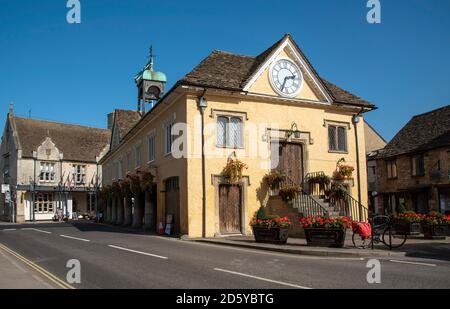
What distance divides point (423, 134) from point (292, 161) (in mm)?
Result: 18589

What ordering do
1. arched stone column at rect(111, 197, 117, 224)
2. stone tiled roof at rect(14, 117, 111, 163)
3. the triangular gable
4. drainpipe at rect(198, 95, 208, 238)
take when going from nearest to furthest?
drainpipe at rect(198, 95, 208, 238)
the triangular gable
arched stone column at rect(111, 197, 117, 224)
stone tiled roof at rect(14, 117, 111, 163)

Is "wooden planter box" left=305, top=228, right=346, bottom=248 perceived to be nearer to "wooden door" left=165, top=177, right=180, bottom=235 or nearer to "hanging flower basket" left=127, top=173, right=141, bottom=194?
"wooden door" left=165, top=177, right=180, bottom=235

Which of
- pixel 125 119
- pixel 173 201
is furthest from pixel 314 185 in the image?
pixel 125 119

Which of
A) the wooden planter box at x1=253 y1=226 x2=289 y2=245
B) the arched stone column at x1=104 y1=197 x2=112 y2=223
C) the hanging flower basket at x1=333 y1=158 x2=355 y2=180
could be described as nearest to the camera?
the wooden planter box at x1=253 y1=226 x2=289 y2=245

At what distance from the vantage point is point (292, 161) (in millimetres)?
22109

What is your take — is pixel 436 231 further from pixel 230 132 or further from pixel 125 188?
pixel 125 188

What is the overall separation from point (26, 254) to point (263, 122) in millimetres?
12347

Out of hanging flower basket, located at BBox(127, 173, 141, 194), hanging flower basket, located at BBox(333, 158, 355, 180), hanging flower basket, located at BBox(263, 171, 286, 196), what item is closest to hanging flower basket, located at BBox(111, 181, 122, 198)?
hanging flower basket, located at BBox(127, 173, 141, 194)

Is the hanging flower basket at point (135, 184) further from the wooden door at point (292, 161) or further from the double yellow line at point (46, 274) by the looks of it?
the double yellow line at point (46, 274)

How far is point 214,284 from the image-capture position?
8.04 m

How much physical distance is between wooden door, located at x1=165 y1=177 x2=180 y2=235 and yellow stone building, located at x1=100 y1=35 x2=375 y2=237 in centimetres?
5

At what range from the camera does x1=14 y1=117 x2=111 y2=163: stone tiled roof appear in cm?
5541

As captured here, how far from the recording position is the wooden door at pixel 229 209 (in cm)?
2003

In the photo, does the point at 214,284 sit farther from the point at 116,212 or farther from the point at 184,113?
the point at 116,212
